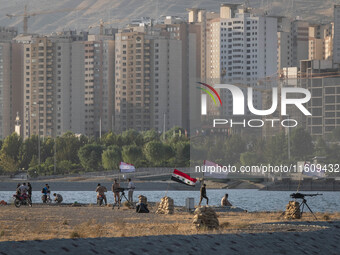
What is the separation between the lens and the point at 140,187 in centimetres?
16588

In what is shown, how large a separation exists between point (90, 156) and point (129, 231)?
471ft

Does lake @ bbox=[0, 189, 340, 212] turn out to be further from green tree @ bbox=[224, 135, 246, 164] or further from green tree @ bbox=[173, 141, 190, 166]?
green tree @ bbox=[173, 141, 190, 166]

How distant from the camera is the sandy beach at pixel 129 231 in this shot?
3072 centimetres

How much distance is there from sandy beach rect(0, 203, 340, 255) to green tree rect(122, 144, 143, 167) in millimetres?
119110

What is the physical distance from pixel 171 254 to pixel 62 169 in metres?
151

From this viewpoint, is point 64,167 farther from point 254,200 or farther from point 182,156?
point 254,200

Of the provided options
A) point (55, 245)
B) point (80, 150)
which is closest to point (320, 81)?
point (80, 150)

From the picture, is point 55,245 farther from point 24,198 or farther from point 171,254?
point 24,198

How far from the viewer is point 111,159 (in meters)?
182

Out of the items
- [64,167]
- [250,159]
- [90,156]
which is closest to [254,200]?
[250,159]

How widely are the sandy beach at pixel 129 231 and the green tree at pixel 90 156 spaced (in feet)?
397

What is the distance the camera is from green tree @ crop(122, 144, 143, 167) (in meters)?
184

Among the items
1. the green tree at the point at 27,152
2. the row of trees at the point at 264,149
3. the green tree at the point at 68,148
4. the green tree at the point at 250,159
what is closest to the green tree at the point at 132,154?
the green tree at the point at 68,148

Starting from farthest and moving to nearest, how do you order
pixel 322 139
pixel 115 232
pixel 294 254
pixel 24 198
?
pixel 322 139 < pixel 24 198 < pixel 115 232 < pixel 294 254
